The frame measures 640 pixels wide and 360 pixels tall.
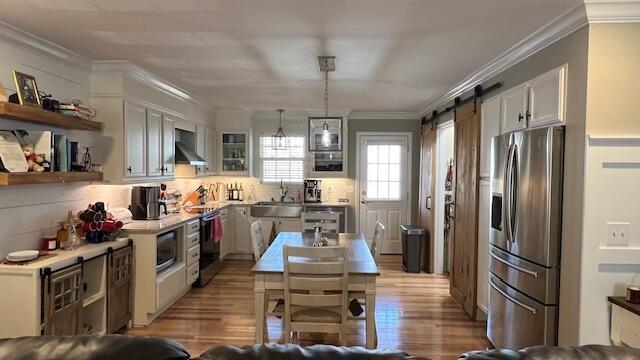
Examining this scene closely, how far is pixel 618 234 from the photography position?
224 cm

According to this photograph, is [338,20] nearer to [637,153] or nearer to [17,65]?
[637,153]

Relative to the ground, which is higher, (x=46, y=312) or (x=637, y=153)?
(x=637, y=153)

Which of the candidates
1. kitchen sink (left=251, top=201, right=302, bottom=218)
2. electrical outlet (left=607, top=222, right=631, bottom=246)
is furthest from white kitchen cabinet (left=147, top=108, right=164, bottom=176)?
electrical outlet (left=607, top=222, right=631, bottom=246)

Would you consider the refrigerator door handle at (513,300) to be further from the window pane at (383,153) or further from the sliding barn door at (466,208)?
the window pane at (383,153)

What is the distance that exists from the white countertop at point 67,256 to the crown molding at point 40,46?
1.57 metres

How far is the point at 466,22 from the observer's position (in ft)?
8.13

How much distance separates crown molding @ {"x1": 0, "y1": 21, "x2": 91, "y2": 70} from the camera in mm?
2629

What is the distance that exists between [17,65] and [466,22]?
322 cm

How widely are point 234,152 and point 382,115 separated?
2620 mm

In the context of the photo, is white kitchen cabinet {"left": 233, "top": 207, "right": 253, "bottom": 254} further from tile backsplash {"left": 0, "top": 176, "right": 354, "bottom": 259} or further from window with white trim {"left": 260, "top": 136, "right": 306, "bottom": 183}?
tile backsplash {"left": 0, "top": 176, "right": 354, "bottom": 259}

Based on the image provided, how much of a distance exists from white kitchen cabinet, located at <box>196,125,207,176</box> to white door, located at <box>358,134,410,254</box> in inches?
102

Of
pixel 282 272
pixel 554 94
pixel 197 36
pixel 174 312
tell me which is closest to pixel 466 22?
pixel 554 94

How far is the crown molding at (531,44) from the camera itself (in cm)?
229

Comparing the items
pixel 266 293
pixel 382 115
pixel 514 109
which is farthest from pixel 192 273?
pixel 382 115
